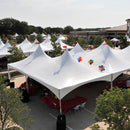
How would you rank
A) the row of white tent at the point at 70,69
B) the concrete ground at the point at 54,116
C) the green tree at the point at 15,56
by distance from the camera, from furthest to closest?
the green tree at the point at 15,56, the row of white tent at the point at 70,69, the concrete ground at the point at 54,116

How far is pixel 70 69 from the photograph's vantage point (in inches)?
314

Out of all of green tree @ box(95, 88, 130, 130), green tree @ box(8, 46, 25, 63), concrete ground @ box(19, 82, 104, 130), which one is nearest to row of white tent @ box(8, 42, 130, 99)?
concrete ground @ box(19, 82, 104, 130)

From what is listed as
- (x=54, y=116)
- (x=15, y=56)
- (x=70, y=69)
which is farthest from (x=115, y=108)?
(x=15, y=56)

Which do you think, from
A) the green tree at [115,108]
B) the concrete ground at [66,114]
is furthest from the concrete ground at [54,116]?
the green tree at [115,108]

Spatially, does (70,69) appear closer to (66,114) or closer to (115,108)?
(66,114)

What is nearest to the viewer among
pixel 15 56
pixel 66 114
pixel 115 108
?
pixel 115 108

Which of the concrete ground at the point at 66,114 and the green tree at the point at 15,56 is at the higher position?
the green tree at the point at 15,56

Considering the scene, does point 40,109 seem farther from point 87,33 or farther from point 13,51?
point 87,33

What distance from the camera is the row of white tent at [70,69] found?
710 centimetres

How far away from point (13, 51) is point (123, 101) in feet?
43.3

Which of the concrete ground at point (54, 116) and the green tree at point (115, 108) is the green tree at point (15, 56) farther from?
the green tree at point (115, 108)

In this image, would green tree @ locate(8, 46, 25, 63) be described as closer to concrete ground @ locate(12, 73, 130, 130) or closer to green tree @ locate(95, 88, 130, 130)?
concrete ground @ locate(12, 73, 130, 130)

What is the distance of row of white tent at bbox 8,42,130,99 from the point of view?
7.10 meters

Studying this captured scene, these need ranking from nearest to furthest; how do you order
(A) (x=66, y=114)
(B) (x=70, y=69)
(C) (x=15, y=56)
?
(A) (x=66, y=114) < (B) (x=70, y=69) < (C) (x=15, y=56)
